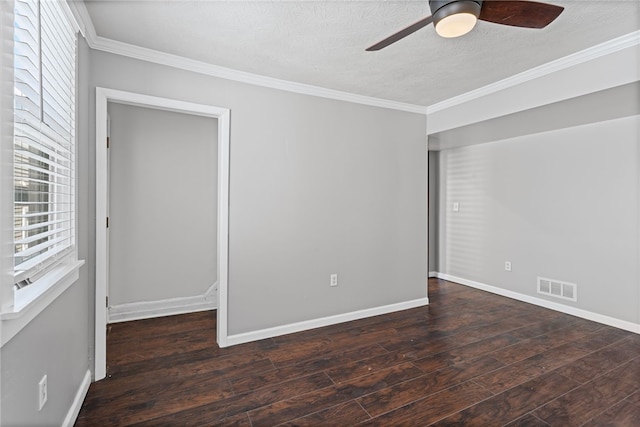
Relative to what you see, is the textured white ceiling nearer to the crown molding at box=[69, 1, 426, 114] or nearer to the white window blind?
the crown molding at box=[69, 1, 426, 114]

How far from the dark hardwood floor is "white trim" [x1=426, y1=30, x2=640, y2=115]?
7.82 ft

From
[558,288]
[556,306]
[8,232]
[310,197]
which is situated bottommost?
[556,306]

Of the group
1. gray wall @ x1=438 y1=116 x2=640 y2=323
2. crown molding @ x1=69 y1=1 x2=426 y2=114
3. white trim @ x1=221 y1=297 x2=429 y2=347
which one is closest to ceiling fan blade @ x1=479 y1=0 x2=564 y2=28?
crown molding @ x1=69 y1=1 x2=426 y2=114

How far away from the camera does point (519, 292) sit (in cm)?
420

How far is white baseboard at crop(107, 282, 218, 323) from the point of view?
339 cm

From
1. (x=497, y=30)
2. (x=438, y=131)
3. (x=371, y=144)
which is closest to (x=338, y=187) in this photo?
(x=371, y=144)

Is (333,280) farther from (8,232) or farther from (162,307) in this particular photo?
(8,232)

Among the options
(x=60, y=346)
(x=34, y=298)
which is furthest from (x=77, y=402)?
(x=34, y=298)

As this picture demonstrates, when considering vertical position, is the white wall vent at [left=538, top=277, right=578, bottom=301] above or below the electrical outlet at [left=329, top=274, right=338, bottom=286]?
below

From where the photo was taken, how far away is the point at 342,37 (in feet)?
7.50

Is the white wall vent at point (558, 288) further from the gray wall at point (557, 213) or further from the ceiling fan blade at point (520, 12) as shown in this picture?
the ceiling fan blade at point (520, 12)

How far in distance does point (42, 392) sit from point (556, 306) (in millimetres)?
4663

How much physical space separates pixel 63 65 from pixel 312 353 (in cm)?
255

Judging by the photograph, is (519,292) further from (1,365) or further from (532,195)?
(1,365)
